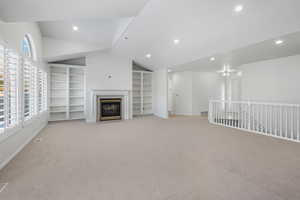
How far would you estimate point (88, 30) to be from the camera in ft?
14.8

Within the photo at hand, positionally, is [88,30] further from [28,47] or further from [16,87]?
[16,87]

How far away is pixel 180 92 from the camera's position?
8188 millimetres

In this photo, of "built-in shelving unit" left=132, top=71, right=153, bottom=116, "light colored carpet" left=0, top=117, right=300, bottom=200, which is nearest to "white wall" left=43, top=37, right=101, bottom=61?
"built-in shelving unit" left=132, top=71, right=153, bottom=116

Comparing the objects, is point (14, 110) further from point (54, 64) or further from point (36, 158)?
point (54, 64)

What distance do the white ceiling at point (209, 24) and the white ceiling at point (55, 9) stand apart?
0.94m

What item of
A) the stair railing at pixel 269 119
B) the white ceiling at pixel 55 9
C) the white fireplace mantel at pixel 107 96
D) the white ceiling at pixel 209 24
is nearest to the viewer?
the white ceiling at pixel 55 9

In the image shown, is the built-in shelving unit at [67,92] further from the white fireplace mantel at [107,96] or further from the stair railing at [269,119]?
the stair railing at [269,119]

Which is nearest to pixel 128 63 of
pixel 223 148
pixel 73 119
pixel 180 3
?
pixel 73 119

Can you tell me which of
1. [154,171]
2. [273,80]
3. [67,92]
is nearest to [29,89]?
[67,92]

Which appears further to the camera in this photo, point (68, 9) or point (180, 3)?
point (180, 3)

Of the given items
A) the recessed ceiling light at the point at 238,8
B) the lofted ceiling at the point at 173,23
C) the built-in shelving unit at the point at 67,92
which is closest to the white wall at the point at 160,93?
the lofted ceiling at the point at 173,23

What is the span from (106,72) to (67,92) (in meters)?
1.89

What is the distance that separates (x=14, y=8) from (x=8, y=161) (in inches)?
95.7

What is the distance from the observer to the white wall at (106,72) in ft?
19.9
